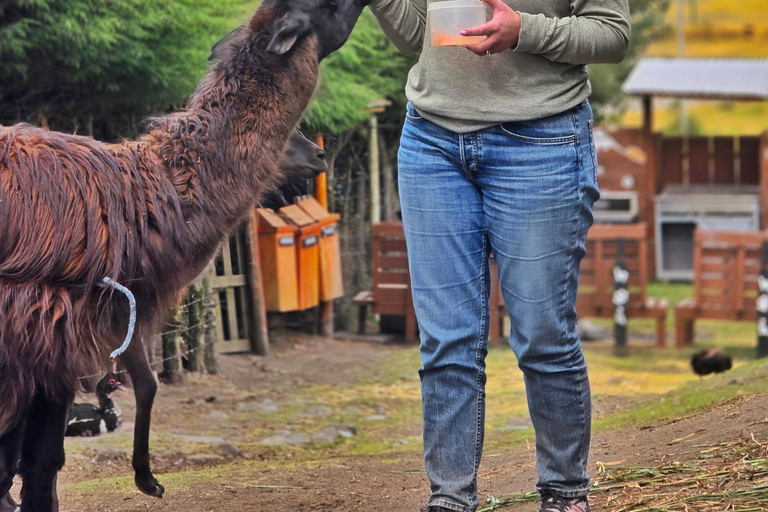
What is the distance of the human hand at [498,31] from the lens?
2.48 m

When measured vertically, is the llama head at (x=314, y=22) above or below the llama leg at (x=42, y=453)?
above

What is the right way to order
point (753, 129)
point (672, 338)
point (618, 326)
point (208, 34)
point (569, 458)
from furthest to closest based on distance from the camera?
1. point (753, 129)
2. point (672, 338)
3. point (618, 326)
4. point (208, 34)
5. point (569, 458)

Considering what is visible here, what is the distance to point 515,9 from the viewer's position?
2.68 meters

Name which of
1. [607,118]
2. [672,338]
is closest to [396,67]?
[672,338]

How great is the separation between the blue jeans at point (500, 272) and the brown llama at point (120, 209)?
1.83 ft

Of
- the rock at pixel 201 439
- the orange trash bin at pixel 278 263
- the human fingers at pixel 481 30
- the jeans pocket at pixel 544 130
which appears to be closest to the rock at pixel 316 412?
the rock at pixel 201 439

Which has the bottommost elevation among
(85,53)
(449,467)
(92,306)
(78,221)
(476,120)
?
(449,467)

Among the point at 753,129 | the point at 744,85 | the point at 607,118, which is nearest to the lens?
the point at 744,85

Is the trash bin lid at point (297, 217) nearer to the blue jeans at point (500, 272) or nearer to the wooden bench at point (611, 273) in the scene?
the blue jeans at point (500, 272)

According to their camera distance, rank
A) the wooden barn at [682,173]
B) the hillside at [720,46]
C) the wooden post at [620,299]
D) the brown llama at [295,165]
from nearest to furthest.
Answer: the brown llama at [295,165]
the wooden post at [620,299]
the wooden barn at [682,173]
the hillside at [720,46]

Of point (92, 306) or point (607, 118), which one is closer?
point (92, 306)

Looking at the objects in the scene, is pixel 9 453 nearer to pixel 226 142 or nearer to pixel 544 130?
pixel 226 142

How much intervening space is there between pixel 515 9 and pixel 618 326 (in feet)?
28.9

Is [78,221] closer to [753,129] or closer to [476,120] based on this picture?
[476,120]
